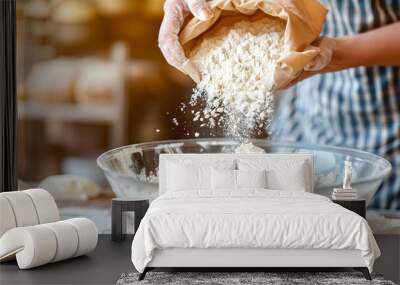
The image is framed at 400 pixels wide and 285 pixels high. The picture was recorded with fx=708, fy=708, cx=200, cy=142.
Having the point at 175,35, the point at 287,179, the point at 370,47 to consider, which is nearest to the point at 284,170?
the point at 287,179

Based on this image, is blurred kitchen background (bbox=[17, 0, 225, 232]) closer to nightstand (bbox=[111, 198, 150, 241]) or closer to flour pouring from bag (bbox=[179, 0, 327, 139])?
nightstand (bbox=[111, 198, 150, 241])

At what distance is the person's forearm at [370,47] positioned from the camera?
5.08 meters

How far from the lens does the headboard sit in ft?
18.0

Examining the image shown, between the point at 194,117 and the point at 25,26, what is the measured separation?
1623 millimetres

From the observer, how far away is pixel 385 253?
196 inches

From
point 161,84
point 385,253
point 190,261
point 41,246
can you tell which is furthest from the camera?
point 161,84

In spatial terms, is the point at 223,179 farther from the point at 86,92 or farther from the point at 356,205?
the point at 86,92

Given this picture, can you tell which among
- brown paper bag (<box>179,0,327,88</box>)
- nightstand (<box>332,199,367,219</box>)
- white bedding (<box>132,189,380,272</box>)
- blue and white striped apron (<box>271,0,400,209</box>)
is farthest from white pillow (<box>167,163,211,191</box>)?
white bedding (<box>132,189,380,272</box>)

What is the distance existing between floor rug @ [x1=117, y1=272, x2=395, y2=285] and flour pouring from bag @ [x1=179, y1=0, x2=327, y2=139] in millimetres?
1459

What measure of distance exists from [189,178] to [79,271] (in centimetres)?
125

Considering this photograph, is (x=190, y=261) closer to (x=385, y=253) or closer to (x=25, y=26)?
(x=385, y=253)

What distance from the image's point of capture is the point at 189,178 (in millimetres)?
5273

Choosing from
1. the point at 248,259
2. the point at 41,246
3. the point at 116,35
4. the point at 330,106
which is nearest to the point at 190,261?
the point at 248,259

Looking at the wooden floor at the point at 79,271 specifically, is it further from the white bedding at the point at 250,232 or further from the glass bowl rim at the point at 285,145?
the glass bowl rim at the point at 285,145
